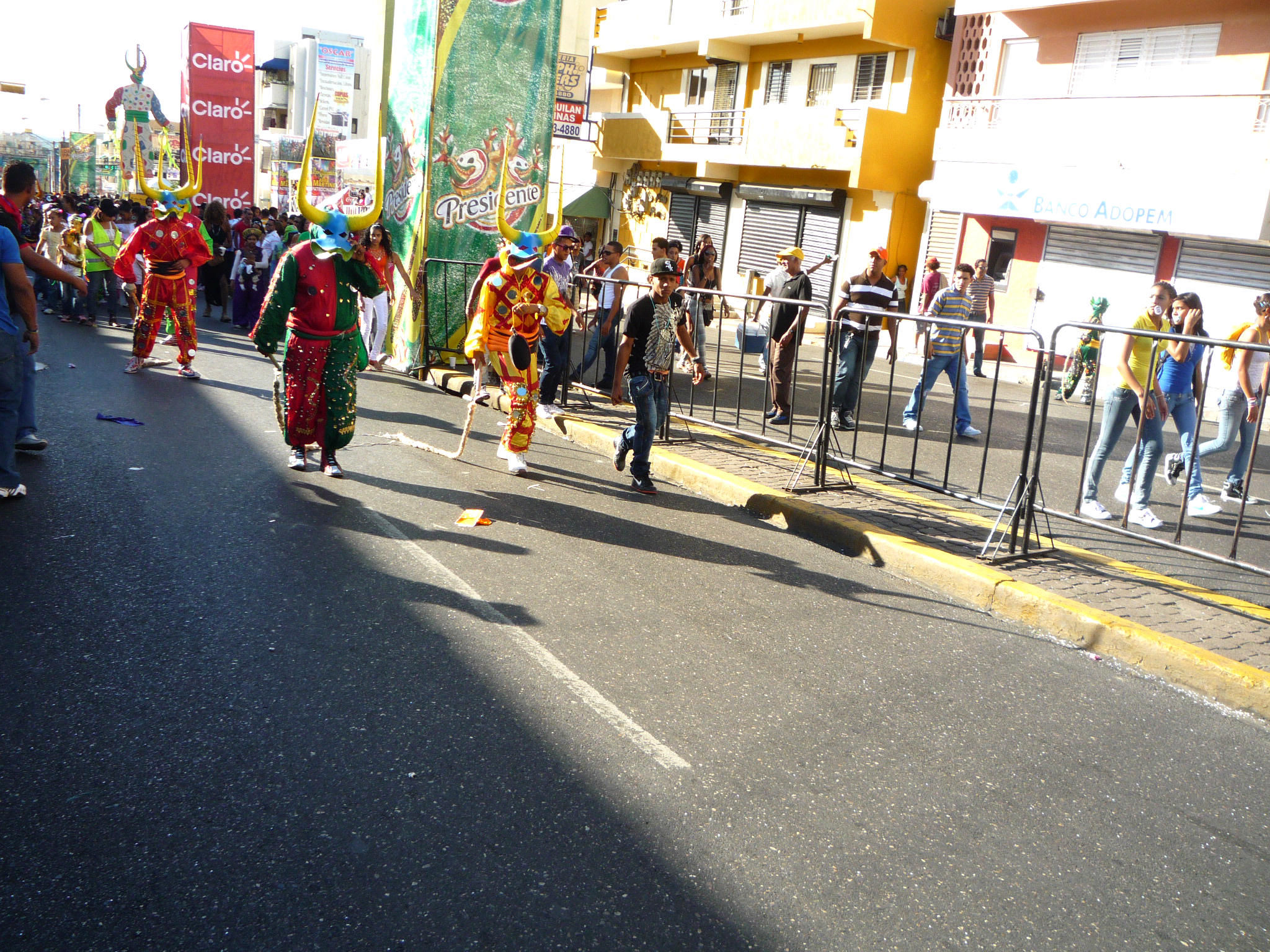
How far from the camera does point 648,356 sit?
7883mm

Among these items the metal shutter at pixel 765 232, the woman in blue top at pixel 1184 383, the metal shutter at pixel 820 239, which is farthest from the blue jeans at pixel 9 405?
the metal shutter at pixel 765 232

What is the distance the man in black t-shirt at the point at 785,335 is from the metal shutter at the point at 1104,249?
33.3 ft

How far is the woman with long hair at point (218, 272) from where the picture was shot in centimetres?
1778

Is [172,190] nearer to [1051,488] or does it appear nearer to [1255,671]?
[1051,488]

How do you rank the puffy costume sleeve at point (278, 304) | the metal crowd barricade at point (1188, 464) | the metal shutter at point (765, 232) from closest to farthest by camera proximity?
the metal crowd barricade at point (1188, 464) < the puffy costume sleeve at point (278, 304) < the metal shutter at point (765, 232)

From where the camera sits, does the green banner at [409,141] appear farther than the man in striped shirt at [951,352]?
Yes

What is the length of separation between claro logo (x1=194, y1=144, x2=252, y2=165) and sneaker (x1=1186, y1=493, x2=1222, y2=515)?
21.8m

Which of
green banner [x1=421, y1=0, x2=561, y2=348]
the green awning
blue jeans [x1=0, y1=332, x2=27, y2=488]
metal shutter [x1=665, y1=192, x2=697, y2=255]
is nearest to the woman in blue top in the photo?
blue jeans [x1=0, y1=332, x2=27, y2=488]

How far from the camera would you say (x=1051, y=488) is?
8.91 m

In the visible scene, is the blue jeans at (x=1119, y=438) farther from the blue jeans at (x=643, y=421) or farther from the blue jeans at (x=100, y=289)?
the blue jeans at (x=100, y=289)

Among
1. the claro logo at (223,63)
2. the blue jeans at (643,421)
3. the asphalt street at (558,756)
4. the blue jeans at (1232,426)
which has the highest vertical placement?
the claro logo at (223,63)

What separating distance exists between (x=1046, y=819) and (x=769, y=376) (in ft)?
20.8

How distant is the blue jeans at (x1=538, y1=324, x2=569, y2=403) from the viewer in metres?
10.6

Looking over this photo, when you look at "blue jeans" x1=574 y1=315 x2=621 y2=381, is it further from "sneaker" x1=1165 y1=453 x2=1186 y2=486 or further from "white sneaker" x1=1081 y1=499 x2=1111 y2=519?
"sneaker" x1=1165 y1=453 x2=1186 y2=486
